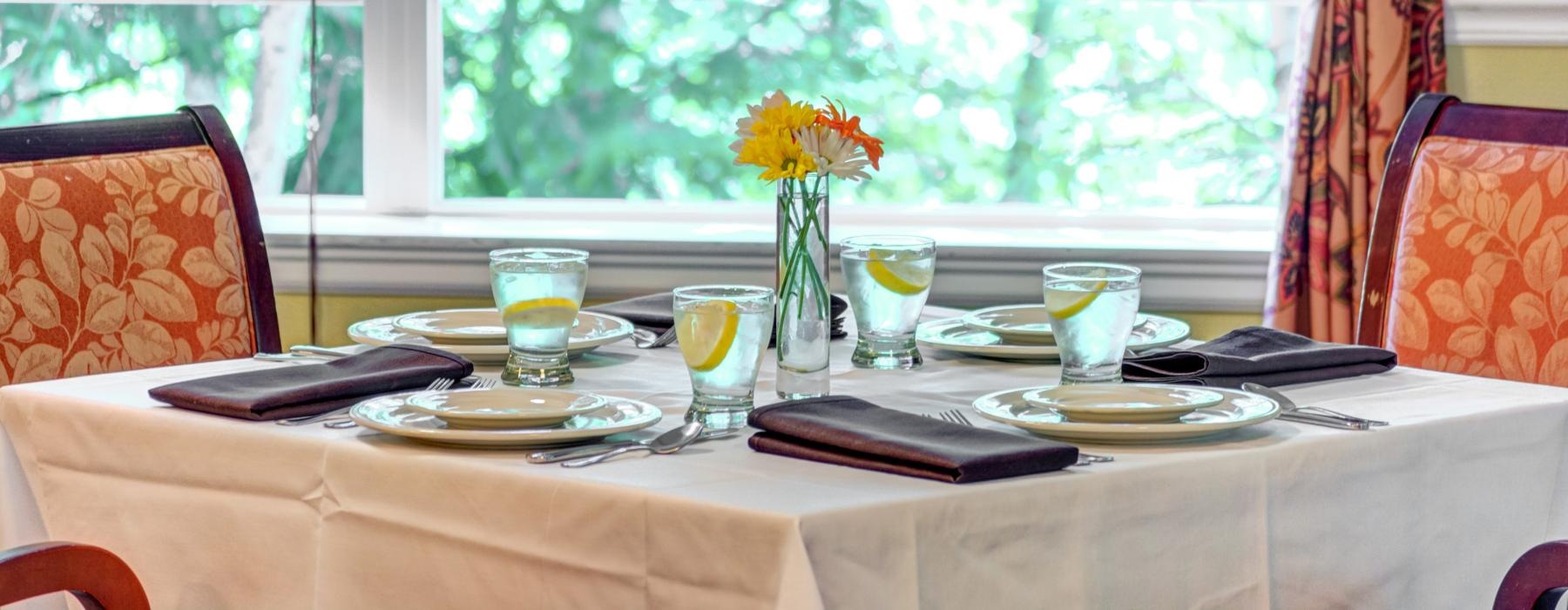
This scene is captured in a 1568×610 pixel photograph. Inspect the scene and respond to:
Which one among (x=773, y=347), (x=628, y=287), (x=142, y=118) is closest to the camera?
(x=773, y=347)

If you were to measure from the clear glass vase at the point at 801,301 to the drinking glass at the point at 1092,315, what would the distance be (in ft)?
0.62

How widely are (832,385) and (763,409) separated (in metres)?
0.29

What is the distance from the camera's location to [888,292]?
1.51 meters

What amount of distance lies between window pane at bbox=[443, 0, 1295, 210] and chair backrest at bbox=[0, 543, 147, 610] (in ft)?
6.35

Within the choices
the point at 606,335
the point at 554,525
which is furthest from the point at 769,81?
the point at 554,525

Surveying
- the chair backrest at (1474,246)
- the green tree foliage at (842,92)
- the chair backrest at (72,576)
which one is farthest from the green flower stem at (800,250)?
the green tree foliage at (842,92)

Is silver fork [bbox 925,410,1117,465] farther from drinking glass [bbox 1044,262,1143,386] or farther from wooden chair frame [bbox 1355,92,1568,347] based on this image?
wooden chair frame [bbox 1355,92,1568,347]

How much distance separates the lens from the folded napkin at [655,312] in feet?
5.66

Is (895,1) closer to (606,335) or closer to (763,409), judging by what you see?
(606,335)

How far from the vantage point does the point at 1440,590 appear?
1285 millimetres

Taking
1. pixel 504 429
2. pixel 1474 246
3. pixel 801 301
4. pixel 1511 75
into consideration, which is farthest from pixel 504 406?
pixel 1511 75

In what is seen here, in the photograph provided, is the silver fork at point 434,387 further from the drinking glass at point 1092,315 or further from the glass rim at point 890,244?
the drinking glass at point 1092,315

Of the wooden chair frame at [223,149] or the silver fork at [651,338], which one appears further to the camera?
the wooden chair frame at [223,149]

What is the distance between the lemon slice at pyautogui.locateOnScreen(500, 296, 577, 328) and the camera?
A: 1363 mm
